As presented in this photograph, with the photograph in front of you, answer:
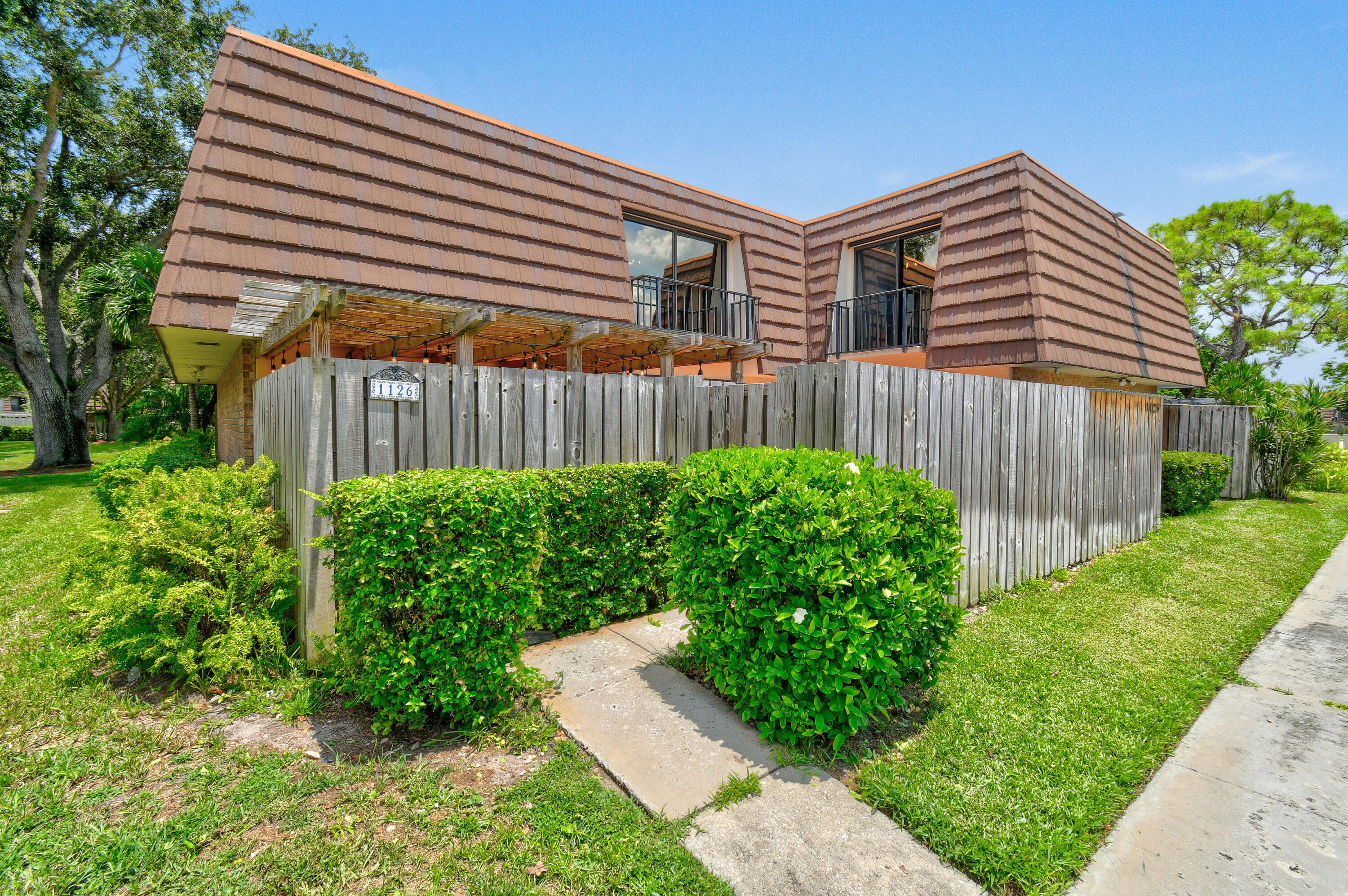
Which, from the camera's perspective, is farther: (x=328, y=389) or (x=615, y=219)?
(x=615, y=219)

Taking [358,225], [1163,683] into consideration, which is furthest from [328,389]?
[1163,683]

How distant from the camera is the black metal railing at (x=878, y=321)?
1162cm

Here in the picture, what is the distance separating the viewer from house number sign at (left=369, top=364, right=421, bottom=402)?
388 cm

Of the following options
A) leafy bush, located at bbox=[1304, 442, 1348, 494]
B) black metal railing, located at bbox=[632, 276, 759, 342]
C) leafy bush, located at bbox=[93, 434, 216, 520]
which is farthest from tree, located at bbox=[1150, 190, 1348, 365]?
leafy bush, located at bbox=[93, 434, 216, 520]

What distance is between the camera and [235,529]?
390 cm

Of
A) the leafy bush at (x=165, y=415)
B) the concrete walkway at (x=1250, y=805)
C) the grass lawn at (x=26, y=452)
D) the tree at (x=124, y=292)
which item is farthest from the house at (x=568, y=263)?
the grass lawn at (x=26, y=452)

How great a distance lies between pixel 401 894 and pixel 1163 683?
456 cm

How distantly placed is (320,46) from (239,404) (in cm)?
2069

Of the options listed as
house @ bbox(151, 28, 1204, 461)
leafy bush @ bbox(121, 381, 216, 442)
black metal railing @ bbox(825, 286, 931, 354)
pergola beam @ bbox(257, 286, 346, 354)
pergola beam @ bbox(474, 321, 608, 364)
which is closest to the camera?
pergola beam @ bbox(257, 286, 346, 354)

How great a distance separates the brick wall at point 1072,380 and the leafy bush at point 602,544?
5.72 meters

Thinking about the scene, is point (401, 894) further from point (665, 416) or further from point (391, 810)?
point (665, 416)

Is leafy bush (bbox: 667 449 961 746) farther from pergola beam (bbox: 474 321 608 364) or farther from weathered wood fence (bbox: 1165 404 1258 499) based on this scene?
weathered wood fence (bbox: 1165 404 1258 499)

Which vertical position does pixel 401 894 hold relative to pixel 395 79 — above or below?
below

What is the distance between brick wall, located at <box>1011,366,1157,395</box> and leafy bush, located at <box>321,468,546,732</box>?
727cm
